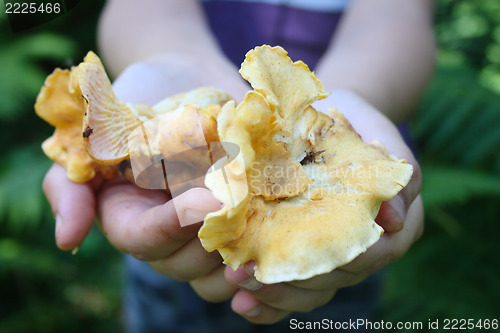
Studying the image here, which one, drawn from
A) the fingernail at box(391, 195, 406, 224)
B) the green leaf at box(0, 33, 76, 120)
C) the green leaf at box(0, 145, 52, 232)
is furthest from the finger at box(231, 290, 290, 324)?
the green leaf at box(0, 33, 76, 120)

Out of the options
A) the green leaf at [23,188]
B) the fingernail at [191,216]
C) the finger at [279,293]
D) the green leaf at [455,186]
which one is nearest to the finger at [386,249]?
the finger at [279,293]

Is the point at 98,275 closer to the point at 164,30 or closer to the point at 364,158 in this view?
the point at 164,30

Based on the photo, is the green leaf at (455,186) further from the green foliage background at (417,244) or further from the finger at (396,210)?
the finger at (396,210)

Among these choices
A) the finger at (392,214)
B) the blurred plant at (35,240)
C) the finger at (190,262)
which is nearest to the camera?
the finger at (392,214)

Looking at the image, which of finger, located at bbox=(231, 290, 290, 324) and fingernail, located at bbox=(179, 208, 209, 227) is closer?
fingernail, located at bbox=(179, 208, 209, 227)

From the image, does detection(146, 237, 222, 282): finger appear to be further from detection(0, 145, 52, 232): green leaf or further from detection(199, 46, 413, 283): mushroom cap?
detection(0, 145, 52, 232): green leaf

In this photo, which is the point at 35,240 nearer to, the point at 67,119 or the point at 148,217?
the point at 67,119
